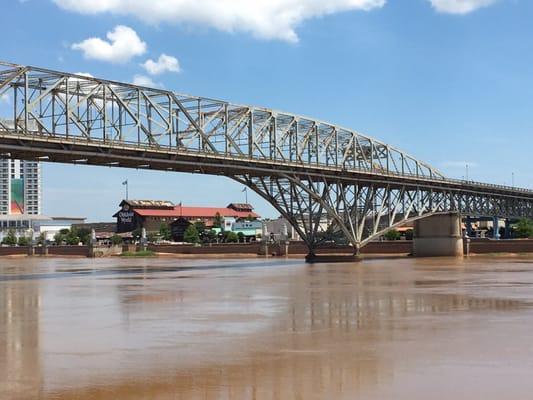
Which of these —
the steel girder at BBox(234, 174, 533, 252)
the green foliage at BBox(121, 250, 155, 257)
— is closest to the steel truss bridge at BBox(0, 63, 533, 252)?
the steel girder at BBox(234, 174, 533, 252)

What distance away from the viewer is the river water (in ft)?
48.8

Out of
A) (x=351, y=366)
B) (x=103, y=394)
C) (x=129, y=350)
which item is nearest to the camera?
(x=103, y=394)

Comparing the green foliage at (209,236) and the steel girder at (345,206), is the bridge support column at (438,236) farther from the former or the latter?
the green foliage at (209,236)

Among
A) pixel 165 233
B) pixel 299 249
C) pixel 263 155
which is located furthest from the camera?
pixel 165 233

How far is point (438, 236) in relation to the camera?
11331cm

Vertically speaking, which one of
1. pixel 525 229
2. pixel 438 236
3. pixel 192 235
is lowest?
pixel 438 236

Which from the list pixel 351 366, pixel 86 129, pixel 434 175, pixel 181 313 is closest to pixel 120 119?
pixel 86 129

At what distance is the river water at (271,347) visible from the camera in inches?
586

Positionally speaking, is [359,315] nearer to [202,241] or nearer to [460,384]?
[460,384]

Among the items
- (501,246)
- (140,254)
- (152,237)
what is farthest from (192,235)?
(501,246)

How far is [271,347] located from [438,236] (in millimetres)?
97102

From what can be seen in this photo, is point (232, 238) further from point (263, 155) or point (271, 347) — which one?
point (271, 347)

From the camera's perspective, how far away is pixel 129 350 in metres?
19.8

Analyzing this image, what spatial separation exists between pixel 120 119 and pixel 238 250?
80149mm
